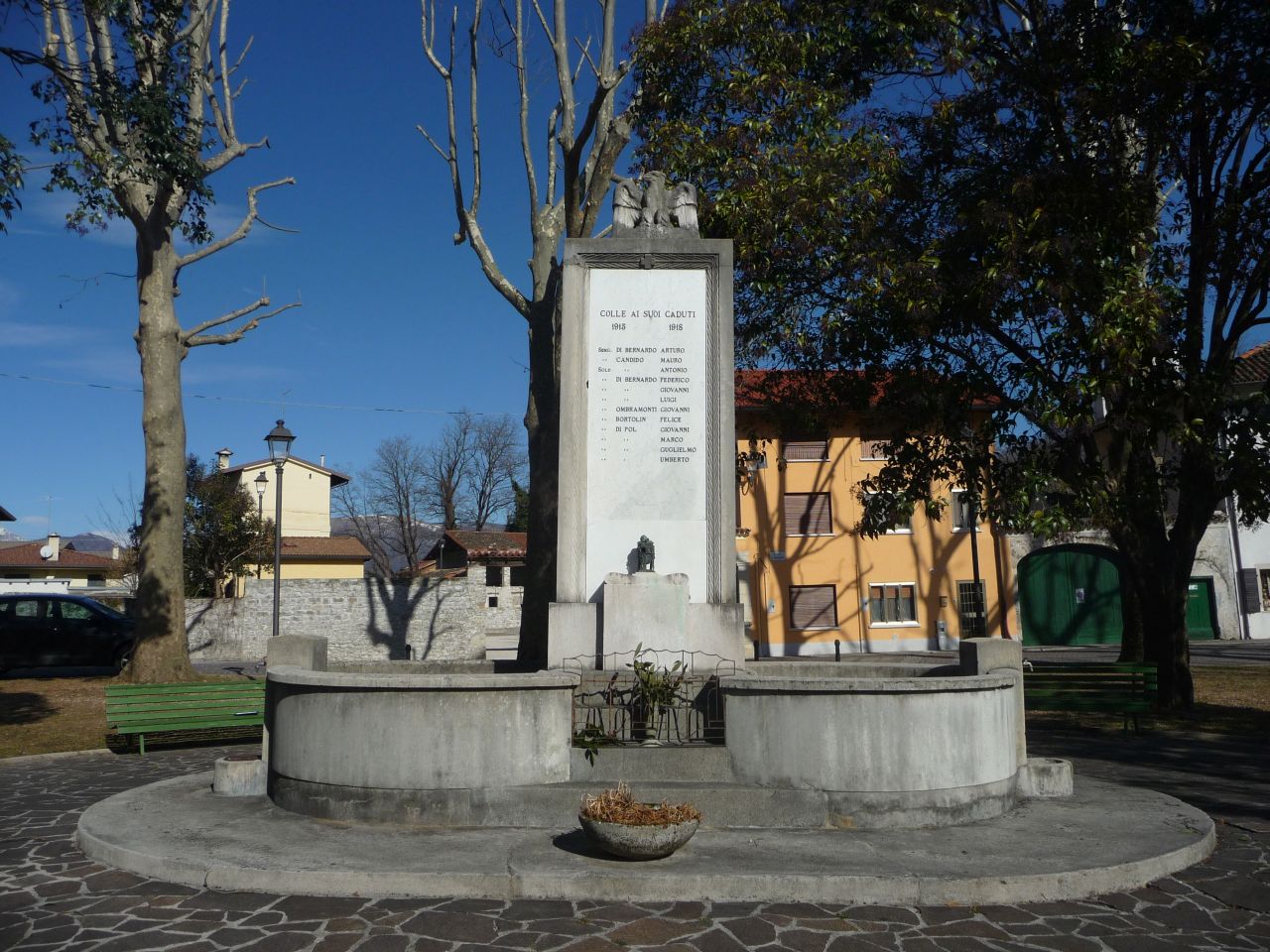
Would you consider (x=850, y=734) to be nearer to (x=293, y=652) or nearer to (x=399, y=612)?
(x=293, y=652)

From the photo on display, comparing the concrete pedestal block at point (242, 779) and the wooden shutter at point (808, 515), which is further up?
the wooden shutter at point (808, 515)

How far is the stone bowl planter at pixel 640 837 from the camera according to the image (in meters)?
5.74

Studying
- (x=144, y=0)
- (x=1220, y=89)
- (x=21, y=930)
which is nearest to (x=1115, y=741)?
(x=1220, y=89)

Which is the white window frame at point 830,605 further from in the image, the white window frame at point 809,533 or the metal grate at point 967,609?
the metal grate at point 967,609

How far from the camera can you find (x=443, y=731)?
22.0ft

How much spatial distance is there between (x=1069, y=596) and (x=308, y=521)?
3928cm

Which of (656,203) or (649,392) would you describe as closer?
(649,392)

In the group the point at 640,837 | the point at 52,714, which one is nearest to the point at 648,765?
the point at 640,837

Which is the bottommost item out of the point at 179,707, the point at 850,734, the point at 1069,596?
the point at 179,707

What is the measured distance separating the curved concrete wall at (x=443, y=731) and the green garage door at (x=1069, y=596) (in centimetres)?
2875

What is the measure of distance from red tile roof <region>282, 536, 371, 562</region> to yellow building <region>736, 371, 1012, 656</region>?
20.4 metres

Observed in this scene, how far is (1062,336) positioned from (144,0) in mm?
12177

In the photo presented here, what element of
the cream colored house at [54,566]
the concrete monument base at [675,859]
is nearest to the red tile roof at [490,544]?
the cream colored house at [54,566]

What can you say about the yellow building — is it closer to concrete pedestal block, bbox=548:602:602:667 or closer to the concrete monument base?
concrete pedestal block, bbox=548:602:602:667
